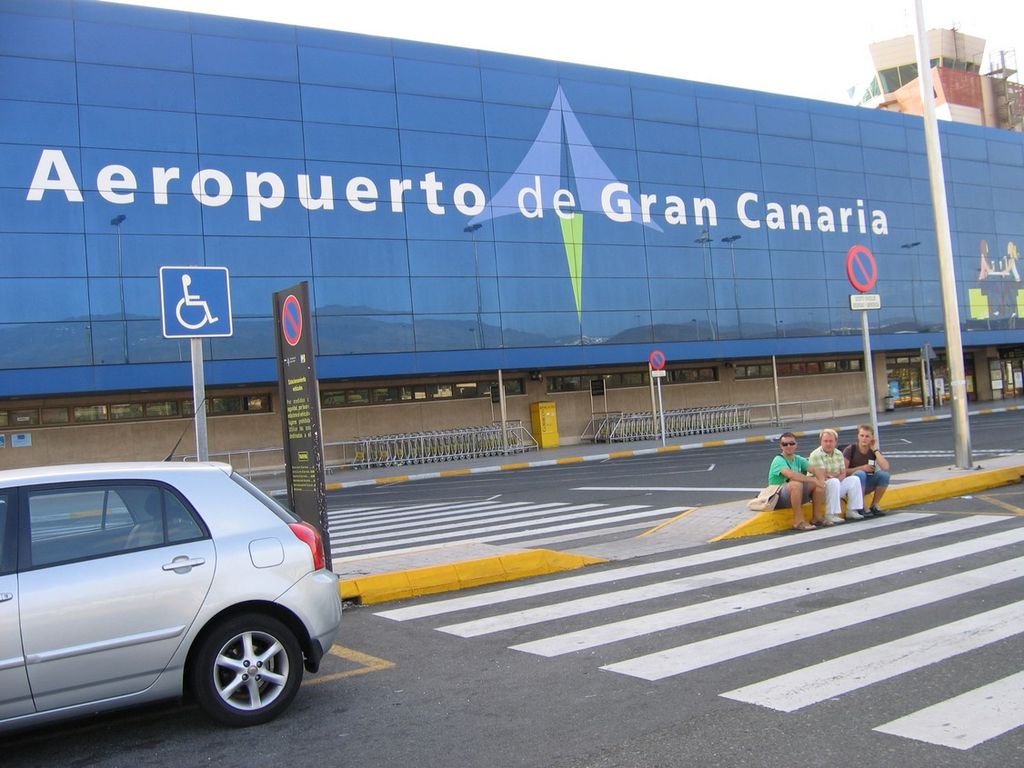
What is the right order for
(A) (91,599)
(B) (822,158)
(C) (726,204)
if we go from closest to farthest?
(A) (91,599) < (C) (726,204) < (B) (822,158)

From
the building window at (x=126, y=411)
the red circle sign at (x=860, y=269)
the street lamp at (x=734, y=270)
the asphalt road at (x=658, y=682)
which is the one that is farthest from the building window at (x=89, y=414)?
the street lamp at (x=734, y=270)

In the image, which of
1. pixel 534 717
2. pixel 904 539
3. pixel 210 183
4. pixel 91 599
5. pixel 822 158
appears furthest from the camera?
pixel 822 158

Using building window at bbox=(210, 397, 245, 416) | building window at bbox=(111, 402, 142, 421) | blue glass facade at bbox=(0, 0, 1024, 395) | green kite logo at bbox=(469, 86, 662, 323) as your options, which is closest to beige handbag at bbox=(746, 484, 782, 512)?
blue glass facade at bbox=(0, 0, 1024, 395)

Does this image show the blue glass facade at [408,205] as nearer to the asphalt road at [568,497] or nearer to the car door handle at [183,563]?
the asphalt road at [568,497]

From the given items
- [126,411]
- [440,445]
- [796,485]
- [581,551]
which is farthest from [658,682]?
[440,445]

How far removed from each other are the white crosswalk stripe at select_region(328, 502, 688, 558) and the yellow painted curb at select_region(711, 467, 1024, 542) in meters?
1.89

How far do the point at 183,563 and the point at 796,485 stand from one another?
7.80 metres

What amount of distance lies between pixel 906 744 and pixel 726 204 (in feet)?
119

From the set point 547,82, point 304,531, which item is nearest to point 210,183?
point 547,82

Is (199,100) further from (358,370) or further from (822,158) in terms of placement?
(822,158)

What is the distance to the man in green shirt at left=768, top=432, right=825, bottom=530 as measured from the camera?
10.6 meters

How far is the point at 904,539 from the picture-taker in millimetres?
9586

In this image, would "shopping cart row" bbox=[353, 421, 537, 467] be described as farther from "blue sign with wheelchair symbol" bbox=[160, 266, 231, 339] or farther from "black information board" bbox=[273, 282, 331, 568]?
"blue sign with wheelchair symbol" bbox=[160, 266, 231, 339]

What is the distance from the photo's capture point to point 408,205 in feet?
101
